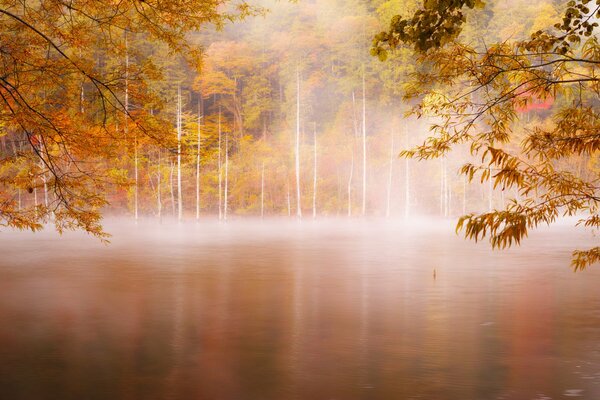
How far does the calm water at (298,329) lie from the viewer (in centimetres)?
787

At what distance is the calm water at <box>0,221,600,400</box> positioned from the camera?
7.87 m

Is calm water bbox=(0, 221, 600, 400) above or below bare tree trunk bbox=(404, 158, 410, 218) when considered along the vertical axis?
below

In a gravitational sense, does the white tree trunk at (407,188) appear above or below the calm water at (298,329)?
above

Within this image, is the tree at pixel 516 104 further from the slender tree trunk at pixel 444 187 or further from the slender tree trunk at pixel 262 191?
the slender tree trunk at pixel 444 187

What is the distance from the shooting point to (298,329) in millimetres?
11102

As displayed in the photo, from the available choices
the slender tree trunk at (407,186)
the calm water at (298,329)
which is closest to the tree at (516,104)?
the calm water at (298,329)

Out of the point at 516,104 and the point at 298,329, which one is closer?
the point at 516,104

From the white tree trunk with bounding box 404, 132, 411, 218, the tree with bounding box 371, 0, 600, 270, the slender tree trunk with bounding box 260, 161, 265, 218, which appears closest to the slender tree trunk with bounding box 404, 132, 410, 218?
the white tree trunk with bounding box 404, 132, 411, 218

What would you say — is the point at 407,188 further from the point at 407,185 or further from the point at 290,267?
the point at 290,267

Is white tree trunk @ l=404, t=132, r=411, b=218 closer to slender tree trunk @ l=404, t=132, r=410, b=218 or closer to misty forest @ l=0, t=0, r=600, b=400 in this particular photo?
slender tree trunk @ l=404, t=132, r=410, b=218

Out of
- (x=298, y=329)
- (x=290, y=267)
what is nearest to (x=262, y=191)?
(x=290, y=267)

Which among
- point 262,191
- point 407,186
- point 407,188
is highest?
point 407,186

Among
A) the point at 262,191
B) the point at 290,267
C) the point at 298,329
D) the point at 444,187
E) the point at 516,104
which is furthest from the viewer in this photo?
the point at 444,187

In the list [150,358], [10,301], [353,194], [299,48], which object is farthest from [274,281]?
[299,48]
